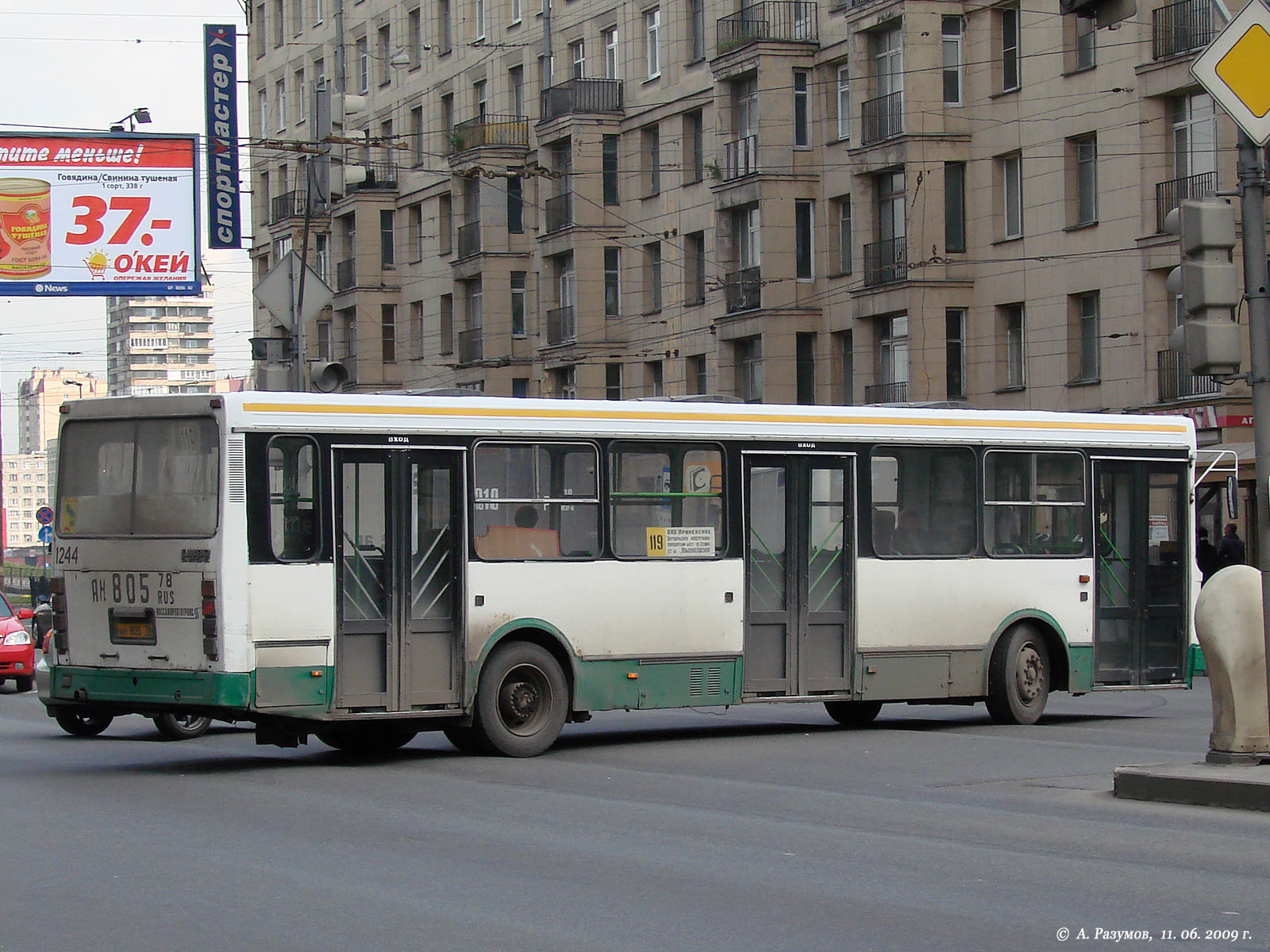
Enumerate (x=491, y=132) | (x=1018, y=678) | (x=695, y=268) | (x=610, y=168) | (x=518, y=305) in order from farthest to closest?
1. (x=518, y=305)
2. (x=491, y=132)
3. (x=610, y=168)
4. (x=695, y=268)
5. (x=1018, y=678)

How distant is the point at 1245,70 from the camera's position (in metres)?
12.4

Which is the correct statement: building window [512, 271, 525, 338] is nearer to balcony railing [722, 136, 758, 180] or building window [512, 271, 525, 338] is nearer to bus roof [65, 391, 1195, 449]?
balcony railing [722, 136, 758, 180]

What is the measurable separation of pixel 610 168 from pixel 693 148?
4.02 meters

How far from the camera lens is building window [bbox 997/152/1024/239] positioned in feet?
136

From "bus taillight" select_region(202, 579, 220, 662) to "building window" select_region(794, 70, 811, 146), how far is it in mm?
34713

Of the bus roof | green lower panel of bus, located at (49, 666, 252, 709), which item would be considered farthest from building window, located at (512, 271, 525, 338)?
green lower panel of bus, located at (49, 666, 252, 709)

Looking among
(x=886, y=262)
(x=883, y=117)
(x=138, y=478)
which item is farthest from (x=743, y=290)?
(x=138, y=478)

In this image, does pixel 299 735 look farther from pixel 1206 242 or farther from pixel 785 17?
pixel 785 17

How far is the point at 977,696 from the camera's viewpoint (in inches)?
712

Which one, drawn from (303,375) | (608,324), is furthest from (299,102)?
(303,375)

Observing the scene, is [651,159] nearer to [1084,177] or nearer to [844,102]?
[844,102]

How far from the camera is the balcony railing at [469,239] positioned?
60406 millimetres

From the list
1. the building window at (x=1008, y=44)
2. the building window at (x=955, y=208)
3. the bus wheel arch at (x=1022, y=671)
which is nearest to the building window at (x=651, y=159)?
the building window at (x=955, y=208)

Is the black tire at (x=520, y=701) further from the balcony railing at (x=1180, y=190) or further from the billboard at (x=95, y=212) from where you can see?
the balcony railing at (x=1180, y=190)
